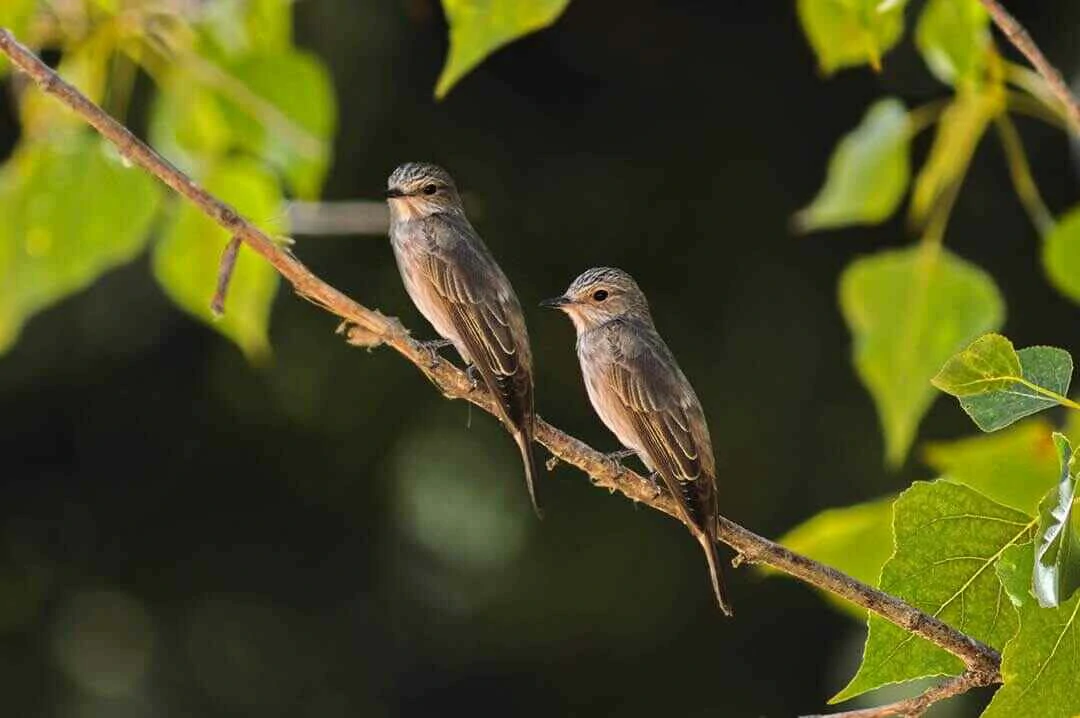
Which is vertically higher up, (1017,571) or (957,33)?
(957,33)

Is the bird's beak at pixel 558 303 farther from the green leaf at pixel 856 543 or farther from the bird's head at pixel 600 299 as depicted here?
the green leaf at pixel 856 543

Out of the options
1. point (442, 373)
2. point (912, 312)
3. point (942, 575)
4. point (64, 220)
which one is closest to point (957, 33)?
point (912, 312)

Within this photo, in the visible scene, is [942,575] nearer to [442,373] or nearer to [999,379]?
[999,379]

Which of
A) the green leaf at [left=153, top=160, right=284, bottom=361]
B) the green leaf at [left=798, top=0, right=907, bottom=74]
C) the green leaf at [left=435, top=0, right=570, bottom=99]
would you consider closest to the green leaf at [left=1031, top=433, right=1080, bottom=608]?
the green leaf at [left=435, top=0, right=570, bottom=99]

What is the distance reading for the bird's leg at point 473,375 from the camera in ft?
3.09

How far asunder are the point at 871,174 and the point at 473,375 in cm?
91

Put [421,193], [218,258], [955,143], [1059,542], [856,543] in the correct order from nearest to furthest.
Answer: [1059,542] < [421,193] < [856,543] < [955,143] < [218,258]

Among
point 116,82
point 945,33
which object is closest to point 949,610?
point 945,33

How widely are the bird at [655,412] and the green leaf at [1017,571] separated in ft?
0.51

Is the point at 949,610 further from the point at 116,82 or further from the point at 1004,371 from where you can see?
the point at 116,82

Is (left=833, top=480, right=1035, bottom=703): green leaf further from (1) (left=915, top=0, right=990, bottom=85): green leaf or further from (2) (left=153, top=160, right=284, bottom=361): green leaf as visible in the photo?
(2) (left=153, top=160, right=284, bottom=361): green leaf

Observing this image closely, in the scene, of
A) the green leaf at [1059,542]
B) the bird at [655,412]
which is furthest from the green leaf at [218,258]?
the green leaf at [1059,542]

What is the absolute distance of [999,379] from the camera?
92 cm

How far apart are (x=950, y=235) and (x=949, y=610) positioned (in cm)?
365
